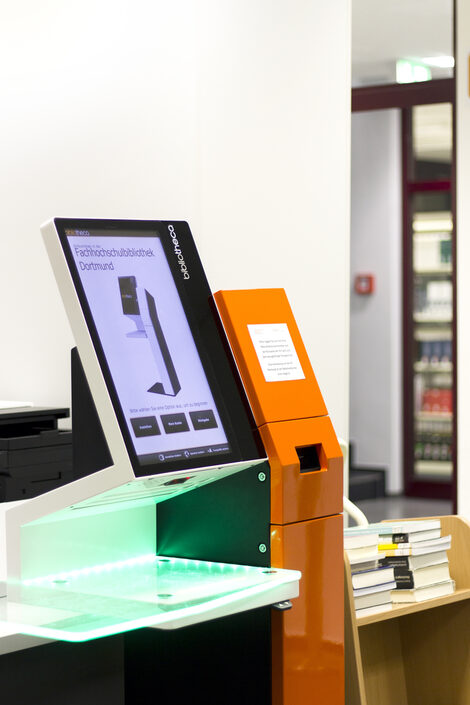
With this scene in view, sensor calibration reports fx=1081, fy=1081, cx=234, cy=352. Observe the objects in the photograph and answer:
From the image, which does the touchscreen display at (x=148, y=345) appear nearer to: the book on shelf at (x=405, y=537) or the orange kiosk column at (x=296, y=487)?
the orange kiosk column at (x=296, y=487)

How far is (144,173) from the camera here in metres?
3.23

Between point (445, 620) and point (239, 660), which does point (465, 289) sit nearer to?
point (445, 620)

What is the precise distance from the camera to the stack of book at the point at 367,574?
2896 mm

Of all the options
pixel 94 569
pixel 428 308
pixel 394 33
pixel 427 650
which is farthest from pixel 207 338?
pixel 428 308

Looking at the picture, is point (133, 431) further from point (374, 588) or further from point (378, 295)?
point (378, 295)

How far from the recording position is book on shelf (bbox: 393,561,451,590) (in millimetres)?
3066

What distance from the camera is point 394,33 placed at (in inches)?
258

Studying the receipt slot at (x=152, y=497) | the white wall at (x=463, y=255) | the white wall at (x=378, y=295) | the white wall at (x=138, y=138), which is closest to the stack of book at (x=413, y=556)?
the receipt slot at (x=152, y=497)

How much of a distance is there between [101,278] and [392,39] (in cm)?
514

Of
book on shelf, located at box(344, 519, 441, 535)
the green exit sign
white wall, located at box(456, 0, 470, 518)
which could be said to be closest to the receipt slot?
book on shelf, located at box(344, 519, 441, 535)

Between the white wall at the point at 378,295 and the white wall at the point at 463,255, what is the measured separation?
4.07 meters

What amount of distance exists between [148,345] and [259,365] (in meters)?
0.30

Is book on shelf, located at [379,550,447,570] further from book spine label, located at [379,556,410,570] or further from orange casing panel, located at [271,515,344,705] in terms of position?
orange casing panel, located at [271,515,344,705]

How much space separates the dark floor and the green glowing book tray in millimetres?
6067
